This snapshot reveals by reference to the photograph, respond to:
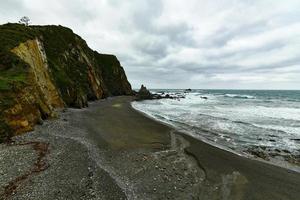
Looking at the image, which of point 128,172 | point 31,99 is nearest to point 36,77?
point 31,99

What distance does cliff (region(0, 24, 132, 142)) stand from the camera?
17.4 metres

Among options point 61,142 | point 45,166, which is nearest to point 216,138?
point 61,142

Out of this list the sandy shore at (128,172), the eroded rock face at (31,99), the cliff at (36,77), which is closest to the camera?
the sandy shore at (128,172)

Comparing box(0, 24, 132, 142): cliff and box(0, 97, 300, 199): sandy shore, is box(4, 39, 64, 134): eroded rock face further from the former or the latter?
box(0, 97, 300, 199): sandy shore

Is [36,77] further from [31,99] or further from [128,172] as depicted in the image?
[128,172]

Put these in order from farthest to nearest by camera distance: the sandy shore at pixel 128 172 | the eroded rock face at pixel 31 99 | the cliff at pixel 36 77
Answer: the cliff at pixel 36 77 → the eroded rock face at pixel 31 99 → the sandy shore at pixel 128 172

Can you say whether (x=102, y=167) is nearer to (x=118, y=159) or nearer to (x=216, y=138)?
(x=118, y=159)

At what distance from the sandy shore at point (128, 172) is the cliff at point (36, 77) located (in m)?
2.74

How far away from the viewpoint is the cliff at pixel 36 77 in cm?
1742

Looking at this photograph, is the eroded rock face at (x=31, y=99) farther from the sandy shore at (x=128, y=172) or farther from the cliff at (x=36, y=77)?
the sandy shore at (x=128, y=172)

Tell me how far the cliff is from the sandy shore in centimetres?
274

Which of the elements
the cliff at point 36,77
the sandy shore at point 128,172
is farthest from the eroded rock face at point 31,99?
the sandy shore at point 128,172

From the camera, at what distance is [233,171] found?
43.0 feet

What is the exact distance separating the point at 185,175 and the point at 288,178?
627 centimetres
